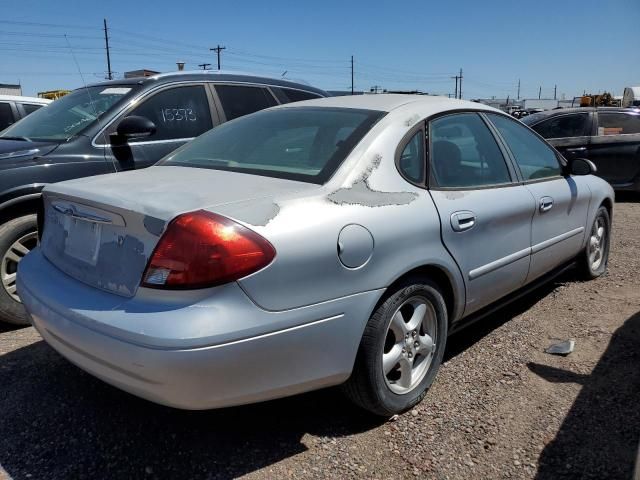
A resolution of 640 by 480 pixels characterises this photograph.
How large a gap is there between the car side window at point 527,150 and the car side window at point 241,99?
7.78 feet

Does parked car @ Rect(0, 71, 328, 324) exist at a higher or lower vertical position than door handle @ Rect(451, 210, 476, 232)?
higher

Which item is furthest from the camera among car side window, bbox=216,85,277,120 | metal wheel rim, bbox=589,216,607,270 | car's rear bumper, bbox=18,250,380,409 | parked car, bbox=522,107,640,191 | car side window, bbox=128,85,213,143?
parked car, bbox=522,107,640,191

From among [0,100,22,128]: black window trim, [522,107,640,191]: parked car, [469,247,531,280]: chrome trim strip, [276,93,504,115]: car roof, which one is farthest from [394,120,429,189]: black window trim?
[0,100,22,128]: black window trim

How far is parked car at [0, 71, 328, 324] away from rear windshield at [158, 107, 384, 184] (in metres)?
1.03

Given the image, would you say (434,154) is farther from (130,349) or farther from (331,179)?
(130,349)

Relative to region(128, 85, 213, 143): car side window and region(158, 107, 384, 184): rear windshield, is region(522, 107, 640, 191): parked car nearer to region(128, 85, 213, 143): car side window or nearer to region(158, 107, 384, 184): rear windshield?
region(128, 85, 213, 143): car side window

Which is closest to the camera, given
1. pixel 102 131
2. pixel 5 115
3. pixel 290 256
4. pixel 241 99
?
pixel 290 256

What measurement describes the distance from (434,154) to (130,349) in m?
1.82

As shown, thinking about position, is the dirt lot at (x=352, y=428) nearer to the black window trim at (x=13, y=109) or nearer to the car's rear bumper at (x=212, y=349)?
the car's rear bumper at (x=212, y=349)

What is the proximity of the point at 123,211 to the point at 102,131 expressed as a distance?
2.23 meters

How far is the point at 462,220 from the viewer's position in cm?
293

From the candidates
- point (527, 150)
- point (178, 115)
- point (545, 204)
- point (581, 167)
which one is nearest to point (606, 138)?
point (581, 167)

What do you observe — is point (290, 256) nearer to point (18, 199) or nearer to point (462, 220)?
point (462, 220)

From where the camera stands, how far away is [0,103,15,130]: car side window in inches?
317
